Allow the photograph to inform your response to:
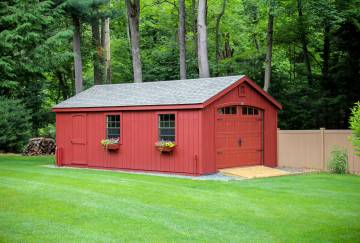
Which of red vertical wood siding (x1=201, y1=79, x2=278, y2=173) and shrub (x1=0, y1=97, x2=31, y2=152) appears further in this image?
shrub (x1=0, y1=97, x2=31, y2=152)

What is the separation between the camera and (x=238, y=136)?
1670 centimetres

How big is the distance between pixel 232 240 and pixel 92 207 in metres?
3.44

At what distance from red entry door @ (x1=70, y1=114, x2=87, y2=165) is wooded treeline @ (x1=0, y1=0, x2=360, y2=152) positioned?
2799 millimetres

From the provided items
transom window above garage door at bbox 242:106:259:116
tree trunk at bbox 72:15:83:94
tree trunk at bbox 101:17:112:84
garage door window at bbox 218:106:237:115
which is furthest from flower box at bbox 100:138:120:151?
tree trunk at bbox 101:17:112:84

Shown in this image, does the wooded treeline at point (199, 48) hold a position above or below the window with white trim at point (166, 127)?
above

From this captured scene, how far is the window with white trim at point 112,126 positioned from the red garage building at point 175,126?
34 mm

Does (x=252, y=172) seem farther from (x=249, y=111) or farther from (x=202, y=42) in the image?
(x=202, y=42)

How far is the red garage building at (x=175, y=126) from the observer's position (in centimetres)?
1548

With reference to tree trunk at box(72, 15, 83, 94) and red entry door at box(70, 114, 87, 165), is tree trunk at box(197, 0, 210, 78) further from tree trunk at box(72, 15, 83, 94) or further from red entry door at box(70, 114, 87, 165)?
red entry door at box(70, 114, 87, 165)

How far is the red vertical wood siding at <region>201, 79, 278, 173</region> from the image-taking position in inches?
603

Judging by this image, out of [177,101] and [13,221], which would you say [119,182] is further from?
[13,221]

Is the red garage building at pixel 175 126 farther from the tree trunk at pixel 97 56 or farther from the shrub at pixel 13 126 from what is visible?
the tree trunk at pixel 97 56

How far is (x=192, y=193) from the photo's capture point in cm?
1163

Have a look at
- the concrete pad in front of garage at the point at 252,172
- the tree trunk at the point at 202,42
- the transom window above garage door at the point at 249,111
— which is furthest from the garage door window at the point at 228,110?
the tree trunk at the point at 202,42
